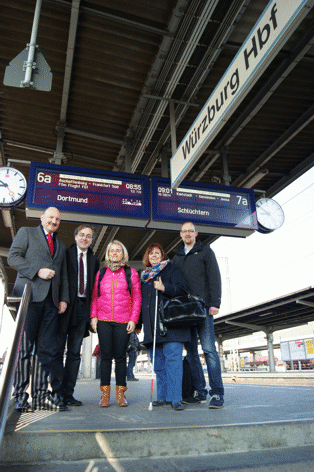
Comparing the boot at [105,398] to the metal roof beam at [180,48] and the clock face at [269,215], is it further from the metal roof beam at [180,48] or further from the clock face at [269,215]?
the clock face at [269,215]

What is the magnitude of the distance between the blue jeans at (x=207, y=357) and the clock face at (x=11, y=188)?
141 inches

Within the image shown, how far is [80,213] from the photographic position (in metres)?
5.37

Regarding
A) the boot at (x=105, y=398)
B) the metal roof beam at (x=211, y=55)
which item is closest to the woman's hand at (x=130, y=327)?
the boot at (x=105, y=398)

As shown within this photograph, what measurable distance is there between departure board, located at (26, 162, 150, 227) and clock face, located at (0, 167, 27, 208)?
1.79 feet

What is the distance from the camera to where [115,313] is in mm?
3484

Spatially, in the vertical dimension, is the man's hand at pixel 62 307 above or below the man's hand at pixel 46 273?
below

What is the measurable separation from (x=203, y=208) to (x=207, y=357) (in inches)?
117

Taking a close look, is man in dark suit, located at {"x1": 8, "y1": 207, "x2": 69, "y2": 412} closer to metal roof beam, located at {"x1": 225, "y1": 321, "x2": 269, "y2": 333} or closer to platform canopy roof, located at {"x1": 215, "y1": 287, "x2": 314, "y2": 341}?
platform canopy roof, located at {"x1": 215, "y1": 287, "x2": 314, "y2": 341}

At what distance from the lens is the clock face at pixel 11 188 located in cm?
567

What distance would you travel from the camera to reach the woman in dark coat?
3.26 meters

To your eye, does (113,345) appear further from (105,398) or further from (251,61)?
(251,61)

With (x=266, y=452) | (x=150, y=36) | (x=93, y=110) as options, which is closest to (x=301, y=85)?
(x=150, y=36)

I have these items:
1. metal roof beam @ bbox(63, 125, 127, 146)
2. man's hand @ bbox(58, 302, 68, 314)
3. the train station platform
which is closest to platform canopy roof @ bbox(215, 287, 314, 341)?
metal roof beam @ bbox(63, 125, 127, 146)

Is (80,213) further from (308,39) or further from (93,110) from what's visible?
(308,39)
